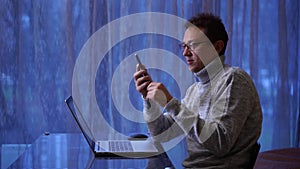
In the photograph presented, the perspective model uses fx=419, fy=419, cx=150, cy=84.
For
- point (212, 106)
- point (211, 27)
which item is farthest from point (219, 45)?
point (212, 106)

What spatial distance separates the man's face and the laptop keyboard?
38 centimetres

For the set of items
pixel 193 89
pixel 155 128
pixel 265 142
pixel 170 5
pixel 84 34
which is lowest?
pixel 265 142

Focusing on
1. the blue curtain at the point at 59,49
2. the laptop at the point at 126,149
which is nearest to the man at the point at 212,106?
the laptop at the point at 126,149

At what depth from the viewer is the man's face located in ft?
4.37

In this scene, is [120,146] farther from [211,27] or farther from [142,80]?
[211,27]

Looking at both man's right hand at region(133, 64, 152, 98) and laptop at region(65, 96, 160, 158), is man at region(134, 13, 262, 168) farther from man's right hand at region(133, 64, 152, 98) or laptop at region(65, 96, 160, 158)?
laptop at region(65, 96, 160, 158)

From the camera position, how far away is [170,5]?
262cm

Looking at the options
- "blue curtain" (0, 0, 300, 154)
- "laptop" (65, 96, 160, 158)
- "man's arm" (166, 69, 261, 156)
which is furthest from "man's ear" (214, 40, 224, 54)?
"blue curtain" (0, 0, 300, 154)

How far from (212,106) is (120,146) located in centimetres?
46

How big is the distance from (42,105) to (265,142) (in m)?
1.48

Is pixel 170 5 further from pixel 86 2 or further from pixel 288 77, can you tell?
pixel 288 77

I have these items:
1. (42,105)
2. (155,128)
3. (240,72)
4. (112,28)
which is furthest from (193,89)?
(42,105)

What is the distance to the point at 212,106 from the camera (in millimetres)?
1230

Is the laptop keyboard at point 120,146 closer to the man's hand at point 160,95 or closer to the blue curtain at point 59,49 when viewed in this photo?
the man's hand at point 160,95
